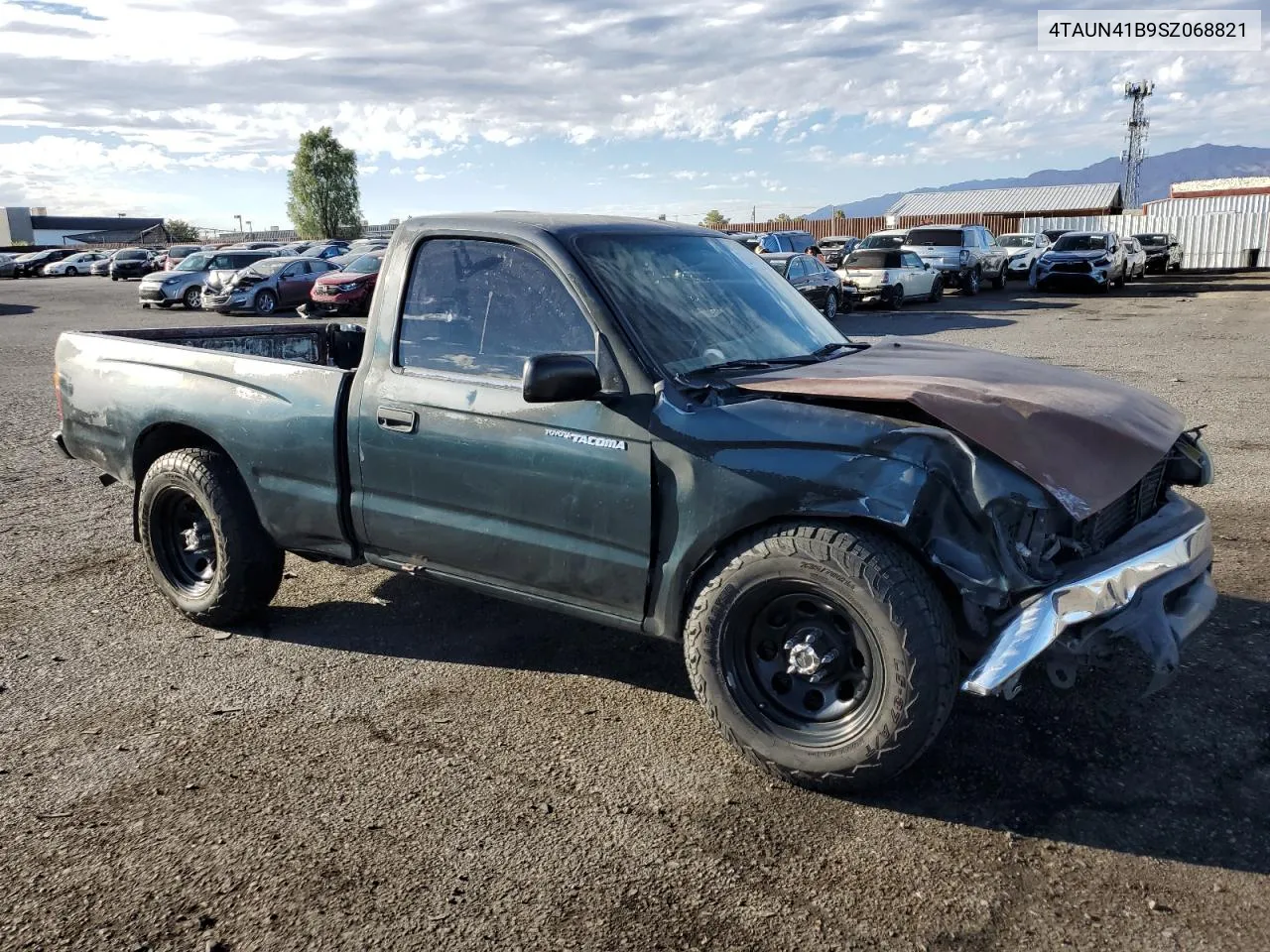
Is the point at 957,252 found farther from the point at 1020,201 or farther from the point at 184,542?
the point at 1020,201

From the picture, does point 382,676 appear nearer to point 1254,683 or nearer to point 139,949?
point 139,949

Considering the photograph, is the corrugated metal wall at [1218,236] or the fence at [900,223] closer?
the corrugated metal wall at [1218,236]

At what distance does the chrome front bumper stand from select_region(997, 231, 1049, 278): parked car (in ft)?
107

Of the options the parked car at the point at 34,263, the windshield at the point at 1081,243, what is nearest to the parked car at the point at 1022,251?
the windshield at the point at 1081,243

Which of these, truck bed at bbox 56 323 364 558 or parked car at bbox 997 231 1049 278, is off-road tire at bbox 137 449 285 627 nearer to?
truck bed at bbox 56 323 364 558

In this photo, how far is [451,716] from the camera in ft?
13.0

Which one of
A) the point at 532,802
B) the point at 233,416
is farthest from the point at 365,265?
the point at 532,802

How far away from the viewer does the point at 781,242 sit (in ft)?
83.0

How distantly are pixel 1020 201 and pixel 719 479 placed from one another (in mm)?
66822

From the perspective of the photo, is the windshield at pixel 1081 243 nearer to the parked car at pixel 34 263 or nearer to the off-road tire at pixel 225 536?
the off-road tire at pixel 225 536

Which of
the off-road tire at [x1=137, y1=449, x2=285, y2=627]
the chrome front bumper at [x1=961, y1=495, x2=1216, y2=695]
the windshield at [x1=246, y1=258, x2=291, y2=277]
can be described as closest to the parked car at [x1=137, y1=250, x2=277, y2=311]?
the windshield at [x1=246, y1=258, x2=291, y2=277]

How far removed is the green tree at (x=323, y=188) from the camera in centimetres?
9369

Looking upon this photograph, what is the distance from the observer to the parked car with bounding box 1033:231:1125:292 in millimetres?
29172

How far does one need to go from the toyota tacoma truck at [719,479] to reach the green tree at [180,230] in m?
111
